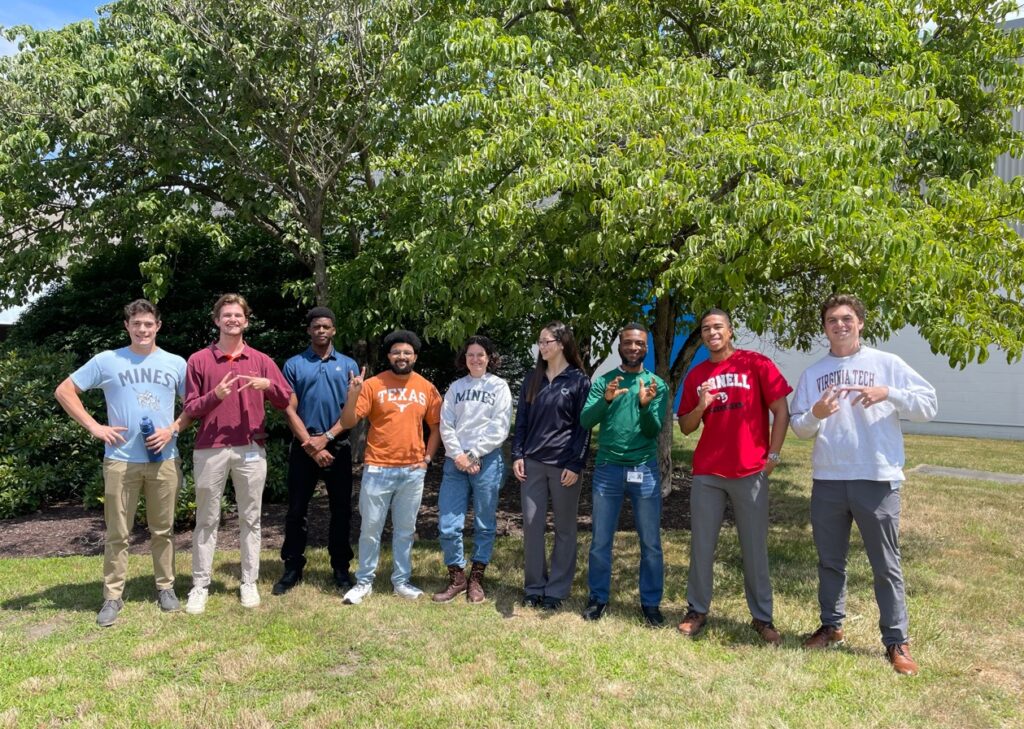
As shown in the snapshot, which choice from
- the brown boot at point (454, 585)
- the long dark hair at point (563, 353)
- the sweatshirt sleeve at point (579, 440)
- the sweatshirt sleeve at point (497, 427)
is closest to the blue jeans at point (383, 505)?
the brown boot at point (454, 585)

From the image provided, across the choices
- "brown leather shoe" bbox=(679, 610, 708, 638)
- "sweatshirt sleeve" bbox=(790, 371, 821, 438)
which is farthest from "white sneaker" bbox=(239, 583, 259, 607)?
"sweatshirt sleeve" bbox=(790, 371, 821, 438)

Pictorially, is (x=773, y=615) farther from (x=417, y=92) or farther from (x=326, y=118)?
(x=326, y=118)

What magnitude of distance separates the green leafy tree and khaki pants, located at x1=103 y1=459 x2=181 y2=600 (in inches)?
100

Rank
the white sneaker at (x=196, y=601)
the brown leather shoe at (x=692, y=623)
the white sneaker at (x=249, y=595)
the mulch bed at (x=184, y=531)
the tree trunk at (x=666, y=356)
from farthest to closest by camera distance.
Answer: the tree trunk at (x=666, y=356) → the mulch bed at (x=184, y=531) → the white sneaker at (x=249, y=595) → the white sneaker at (x=196, y=601) → the brown leather shoe at (x=692, y=623)

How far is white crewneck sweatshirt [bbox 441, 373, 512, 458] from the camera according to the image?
5250 millimetres

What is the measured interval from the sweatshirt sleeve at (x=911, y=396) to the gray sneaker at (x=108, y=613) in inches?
185

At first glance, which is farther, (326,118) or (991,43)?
(326,118)

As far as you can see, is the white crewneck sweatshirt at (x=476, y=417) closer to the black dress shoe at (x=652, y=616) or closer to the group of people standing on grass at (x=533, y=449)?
the group of people standing on grass at (x=533, y=449)

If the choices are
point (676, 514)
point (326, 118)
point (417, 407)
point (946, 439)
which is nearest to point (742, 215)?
point (417, 407)

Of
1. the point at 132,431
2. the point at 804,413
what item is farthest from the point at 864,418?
the point at 132,431

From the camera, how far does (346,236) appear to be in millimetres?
10094

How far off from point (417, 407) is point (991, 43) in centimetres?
690

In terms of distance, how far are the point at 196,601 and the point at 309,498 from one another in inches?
37.8

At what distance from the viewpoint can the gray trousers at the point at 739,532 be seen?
4.54 m
